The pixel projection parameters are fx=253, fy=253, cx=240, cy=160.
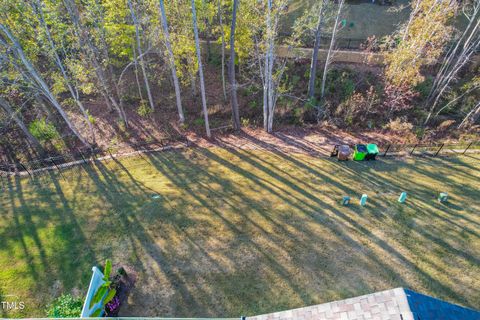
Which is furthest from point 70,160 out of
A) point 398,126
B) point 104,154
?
point 398,126

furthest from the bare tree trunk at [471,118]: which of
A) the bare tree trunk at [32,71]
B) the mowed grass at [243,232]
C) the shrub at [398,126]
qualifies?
the bare tree trunk at [32,71]

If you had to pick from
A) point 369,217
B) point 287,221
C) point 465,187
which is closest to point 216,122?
point 287,221

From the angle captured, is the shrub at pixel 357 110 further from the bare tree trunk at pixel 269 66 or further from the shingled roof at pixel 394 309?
the shingled roof at pixel 394 309

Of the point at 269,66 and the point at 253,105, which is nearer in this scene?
the point at 269,66

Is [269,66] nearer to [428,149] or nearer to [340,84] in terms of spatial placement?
[340,84]

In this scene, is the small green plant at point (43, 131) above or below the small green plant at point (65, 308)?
above
